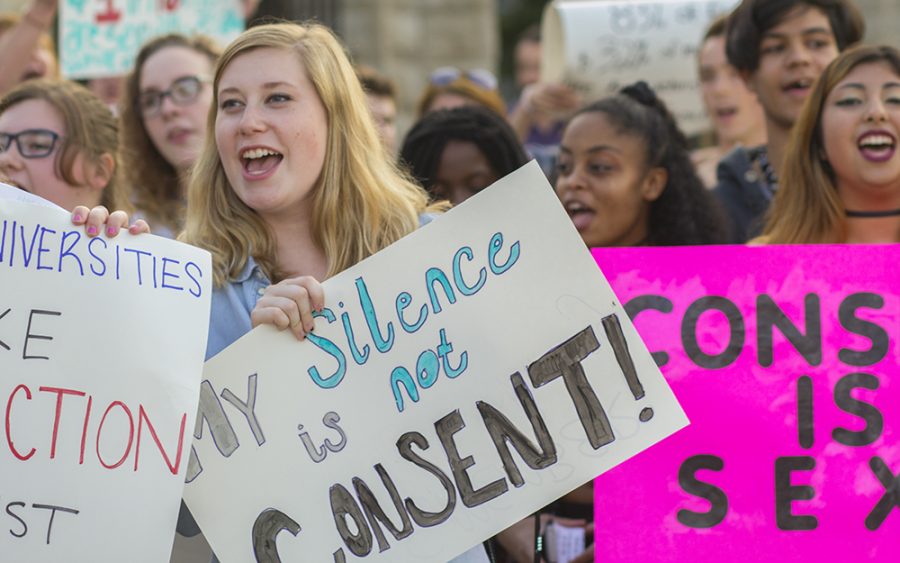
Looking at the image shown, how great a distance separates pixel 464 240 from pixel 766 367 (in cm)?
69

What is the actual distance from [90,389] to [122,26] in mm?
3511

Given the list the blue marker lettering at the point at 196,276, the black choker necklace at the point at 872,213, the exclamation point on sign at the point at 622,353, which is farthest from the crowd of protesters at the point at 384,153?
the exclamation point on sign at the point at 622,353

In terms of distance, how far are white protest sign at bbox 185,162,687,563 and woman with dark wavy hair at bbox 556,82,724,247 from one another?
1.40 metres

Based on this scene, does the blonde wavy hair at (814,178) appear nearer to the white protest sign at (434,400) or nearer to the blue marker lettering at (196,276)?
the white protest sign at (434,400)

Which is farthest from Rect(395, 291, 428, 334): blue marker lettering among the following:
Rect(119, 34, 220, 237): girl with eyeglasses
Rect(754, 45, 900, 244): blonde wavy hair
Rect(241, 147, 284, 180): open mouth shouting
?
Rect(119, 34, 220, 237): girl with eyeglasses

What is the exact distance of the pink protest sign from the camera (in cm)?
292

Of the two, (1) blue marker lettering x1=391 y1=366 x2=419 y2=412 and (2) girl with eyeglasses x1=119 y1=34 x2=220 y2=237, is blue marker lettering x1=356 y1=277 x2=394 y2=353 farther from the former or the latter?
(2) girl with eyeglasses x1=119 y1=34 x2=220 y2=237

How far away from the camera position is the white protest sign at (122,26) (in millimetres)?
5820

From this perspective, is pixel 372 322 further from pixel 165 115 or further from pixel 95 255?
pixel 165 115

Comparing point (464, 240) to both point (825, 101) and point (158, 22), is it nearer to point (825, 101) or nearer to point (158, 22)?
point (825, 101)

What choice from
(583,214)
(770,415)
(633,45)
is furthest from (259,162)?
(633,45)

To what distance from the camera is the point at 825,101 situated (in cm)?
381

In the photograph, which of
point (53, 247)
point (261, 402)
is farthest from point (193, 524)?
point (53, 247)

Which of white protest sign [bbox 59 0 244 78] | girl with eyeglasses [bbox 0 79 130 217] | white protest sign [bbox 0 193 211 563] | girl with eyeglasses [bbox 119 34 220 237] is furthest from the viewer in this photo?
white protest sign [bbox 59 0 244 78]
